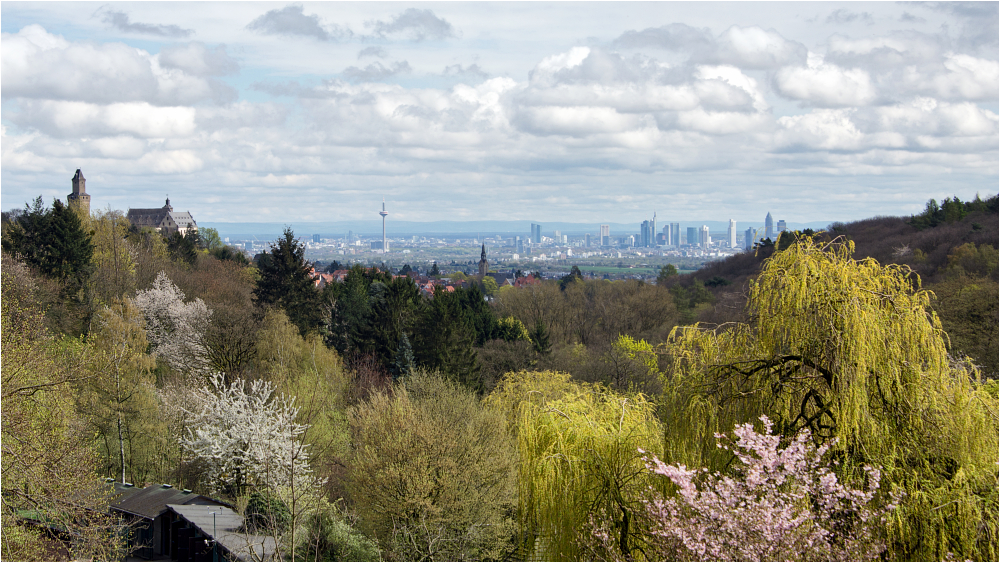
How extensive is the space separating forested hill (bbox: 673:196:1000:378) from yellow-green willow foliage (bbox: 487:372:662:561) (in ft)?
9.85

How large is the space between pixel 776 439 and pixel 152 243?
56003mm

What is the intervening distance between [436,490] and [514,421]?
278 cm

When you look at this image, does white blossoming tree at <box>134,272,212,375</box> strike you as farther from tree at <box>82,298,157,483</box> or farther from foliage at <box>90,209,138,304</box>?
tree at <box>82,298,157,483</box>

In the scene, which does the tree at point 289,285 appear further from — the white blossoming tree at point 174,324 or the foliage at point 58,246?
the foliage at point 58,246

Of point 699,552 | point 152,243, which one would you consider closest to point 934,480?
point 699,552

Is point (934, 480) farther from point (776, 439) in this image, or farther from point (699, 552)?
point (699, 552)

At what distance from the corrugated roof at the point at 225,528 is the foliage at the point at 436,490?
3.08 meters

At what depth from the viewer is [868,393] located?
31.9 ft

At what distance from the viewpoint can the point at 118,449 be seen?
31391mm

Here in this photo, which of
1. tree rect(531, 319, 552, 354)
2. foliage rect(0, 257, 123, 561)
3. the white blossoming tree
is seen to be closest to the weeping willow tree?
foliage rect(0, 257, 123, 561)

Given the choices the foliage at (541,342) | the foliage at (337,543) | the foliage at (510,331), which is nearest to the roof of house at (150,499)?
the foliage at (337,543)

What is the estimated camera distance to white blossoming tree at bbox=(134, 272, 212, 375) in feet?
129

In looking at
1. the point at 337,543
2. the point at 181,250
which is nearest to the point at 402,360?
the point at 337,543

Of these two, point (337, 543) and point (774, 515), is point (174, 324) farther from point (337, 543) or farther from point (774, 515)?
point (774, 515)
